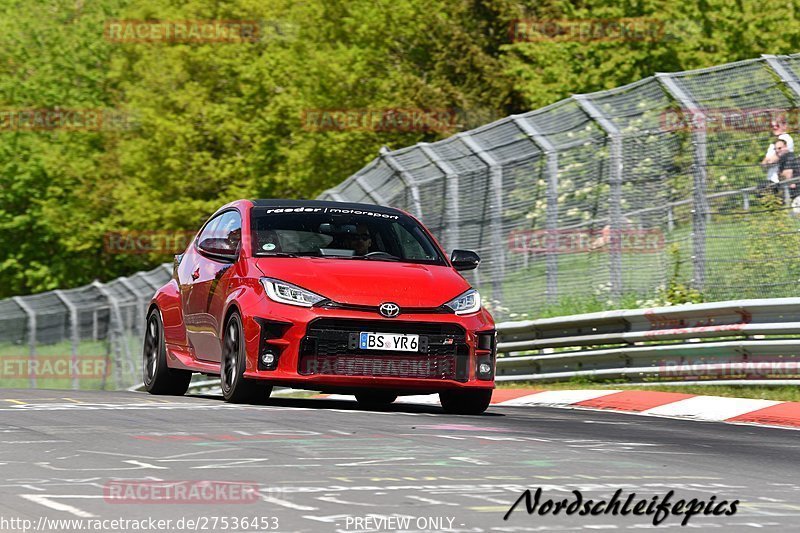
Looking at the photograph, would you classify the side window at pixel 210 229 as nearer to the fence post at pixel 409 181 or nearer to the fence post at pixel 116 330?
the fence post at pixel 409 181

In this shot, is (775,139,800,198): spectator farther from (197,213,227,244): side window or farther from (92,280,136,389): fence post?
(92,280,136,389): fence post

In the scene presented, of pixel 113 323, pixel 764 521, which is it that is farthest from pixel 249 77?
pixel 764 521

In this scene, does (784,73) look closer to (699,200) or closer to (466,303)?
(699,200)

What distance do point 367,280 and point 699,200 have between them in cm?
491

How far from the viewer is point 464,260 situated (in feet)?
42.7

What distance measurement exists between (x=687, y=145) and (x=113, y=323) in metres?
17.5

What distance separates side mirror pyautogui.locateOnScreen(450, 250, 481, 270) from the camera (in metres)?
13.0

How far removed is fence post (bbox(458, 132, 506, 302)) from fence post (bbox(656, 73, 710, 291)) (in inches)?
124

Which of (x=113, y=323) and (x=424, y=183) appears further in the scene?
(x=113, y=323)

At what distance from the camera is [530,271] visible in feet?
59.6

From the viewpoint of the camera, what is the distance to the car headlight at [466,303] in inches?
476

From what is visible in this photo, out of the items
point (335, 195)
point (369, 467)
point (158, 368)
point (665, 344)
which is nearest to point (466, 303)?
point (158, 368)

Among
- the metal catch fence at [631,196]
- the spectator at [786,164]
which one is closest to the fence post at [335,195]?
the metal catch fence at [631,196]

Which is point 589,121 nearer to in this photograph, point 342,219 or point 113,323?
point 342,219
